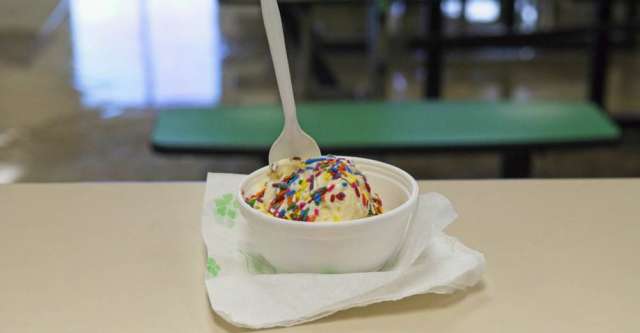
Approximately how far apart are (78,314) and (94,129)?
3.21 metres

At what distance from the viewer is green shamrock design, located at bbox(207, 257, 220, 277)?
0.75 metres

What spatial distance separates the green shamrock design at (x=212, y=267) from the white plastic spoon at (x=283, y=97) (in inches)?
5.1

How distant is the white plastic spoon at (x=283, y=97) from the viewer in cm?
77

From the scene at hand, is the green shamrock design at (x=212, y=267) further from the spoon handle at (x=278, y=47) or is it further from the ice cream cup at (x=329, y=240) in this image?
the spoon handle at (x=278, y=47)

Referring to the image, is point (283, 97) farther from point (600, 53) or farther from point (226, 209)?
point (600, 53)

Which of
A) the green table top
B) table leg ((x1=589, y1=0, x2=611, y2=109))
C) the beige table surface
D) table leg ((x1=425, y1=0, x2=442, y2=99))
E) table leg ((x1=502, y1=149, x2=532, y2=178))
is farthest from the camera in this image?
table leg ((x1=425, y1=0, x2=442, y2=99))

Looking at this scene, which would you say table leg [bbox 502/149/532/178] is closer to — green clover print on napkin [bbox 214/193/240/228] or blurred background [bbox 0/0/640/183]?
blurred background [bbox 0/0/640/183]

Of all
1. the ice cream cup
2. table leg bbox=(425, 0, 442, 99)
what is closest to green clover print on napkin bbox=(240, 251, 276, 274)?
the ice cream cup

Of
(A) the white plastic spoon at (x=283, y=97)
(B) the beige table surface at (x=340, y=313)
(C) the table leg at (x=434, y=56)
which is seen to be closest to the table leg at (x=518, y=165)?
(B) the beige table surface at (x=340, y=313)

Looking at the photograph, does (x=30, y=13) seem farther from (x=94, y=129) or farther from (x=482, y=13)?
(x=482, y=13)

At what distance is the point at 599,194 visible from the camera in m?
0.96

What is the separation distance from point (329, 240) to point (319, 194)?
0.18 ft

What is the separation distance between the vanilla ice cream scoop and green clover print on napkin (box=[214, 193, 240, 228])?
78mm

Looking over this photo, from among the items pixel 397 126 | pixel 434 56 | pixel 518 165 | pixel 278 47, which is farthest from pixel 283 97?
pixel 434 56
